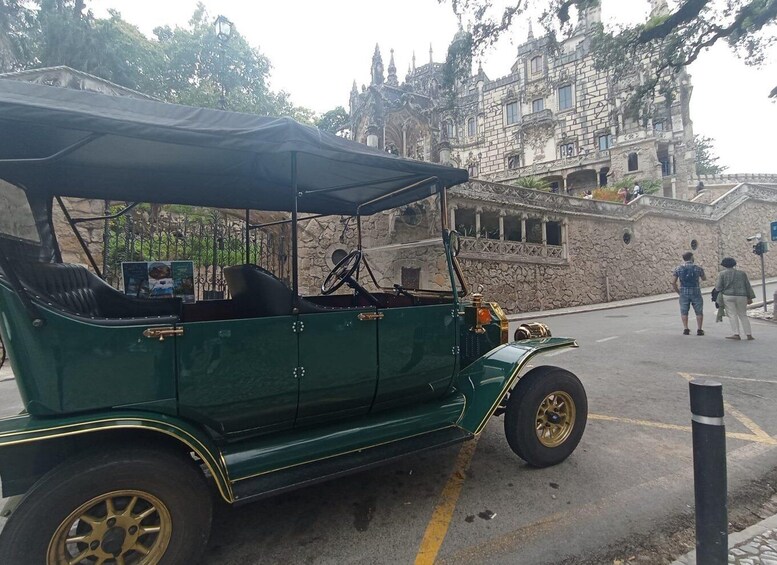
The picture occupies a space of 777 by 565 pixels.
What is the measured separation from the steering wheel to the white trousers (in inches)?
354

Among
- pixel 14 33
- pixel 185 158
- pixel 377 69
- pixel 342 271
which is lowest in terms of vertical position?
pixel 342 271

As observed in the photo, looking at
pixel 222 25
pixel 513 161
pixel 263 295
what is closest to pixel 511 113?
pixel 513 161

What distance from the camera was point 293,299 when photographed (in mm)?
2627

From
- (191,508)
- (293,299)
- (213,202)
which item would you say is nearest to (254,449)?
(191,508)

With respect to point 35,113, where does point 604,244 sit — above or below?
above

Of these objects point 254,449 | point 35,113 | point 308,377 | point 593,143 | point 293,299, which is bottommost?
point 254,449

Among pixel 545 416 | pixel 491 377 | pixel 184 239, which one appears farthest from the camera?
pixel 184 239

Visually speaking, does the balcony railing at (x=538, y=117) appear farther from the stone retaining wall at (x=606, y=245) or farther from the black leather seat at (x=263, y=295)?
the black leather seat at (x=263, y=295)

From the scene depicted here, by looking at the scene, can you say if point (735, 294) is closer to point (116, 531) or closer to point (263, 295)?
point (263, 295)

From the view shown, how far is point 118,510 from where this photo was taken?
200 centimetres

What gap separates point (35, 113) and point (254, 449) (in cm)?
208

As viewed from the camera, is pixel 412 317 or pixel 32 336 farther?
pixel 412 317

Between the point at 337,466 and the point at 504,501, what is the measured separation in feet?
4.27

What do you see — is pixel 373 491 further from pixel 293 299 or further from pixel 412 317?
pixel 293 299
